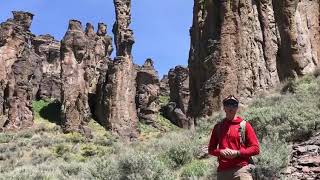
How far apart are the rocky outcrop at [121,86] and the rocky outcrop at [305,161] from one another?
46.7 m

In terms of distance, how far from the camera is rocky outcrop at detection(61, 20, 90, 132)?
2253 inches

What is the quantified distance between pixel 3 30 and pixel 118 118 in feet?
A: 49.6

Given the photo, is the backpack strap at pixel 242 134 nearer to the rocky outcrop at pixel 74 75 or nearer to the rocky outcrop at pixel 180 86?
the rocky outcrop at pixel 74 75

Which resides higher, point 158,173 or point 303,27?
point 303,27

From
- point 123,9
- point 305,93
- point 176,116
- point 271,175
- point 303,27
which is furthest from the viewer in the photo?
point 176,116

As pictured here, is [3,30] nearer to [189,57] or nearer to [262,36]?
[189,57]

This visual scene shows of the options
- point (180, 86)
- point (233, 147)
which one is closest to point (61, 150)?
point (180, 86)

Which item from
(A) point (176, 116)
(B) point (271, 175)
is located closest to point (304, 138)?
(B) point (271, 175)

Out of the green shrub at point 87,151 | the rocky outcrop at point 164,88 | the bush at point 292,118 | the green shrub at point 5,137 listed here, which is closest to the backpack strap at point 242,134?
the bush at point 292,118

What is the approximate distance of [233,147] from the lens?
6320mm

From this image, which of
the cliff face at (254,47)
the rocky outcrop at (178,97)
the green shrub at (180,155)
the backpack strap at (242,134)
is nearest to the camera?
the backpack strap at (242,134)

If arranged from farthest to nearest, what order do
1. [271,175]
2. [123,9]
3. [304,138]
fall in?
[123,9], [304,138], [271,175]

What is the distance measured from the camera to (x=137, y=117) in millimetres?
63062

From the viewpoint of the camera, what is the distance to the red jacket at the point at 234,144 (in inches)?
244
